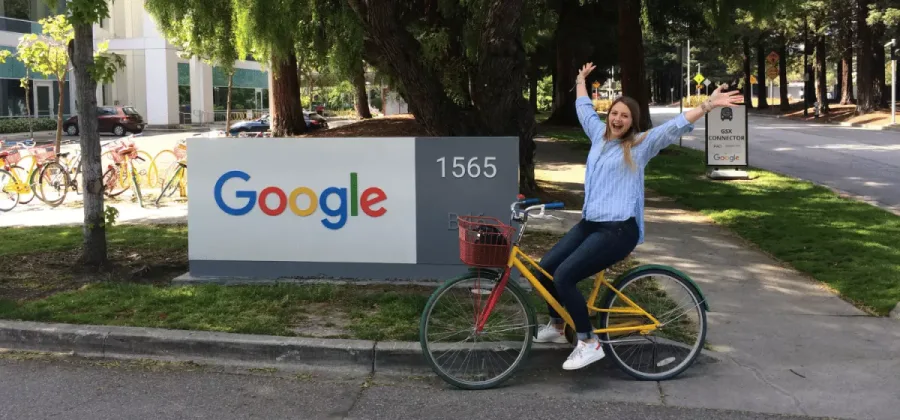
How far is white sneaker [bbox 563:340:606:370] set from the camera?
5.04m

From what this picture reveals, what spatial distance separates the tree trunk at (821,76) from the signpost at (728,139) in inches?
1554

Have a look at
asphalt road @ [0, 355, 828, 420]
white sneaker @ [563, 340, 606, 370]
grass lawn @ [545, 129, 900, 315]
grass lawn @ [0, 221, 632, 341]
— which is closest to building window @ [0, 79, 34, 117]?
grass lawn @ [545, 129, 900, 315]

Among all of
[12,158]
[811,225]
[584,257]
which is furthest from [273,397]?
[12,158]

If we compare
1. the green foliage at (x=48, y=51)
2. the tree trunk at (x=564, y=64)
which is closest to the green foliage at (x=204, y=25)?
the green foliage at (x=48, y=51)

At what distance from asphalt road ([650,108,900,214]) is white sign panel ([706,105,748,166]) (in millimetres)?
1756

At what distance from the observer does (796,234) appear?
9.95m

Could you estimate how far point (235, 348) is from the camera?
558 centimetres

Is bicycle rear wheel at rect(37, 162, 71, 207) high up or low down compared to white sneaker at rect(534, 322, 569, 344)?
up

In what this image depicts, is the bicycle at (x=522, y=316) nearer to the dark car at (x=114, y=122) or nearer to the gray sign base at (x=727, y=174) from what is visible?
the gray sign base at (x=727, y=174)

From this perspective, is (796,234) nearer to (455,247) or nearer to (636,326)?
(455,247)

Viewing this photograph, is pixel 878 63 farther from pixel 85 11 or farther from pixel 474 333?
pixel 474 333

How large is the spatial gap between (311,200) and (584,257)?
124 inches

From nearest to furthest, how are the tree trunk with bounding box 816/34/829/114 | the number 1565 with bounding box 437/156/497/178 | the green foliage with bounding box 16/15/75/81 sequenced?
the number 1565 with bounding box 437/156/497/178
the green foliage with bounding box 16/15/75/81
the tree trunk with bounding box 816/34/829/114

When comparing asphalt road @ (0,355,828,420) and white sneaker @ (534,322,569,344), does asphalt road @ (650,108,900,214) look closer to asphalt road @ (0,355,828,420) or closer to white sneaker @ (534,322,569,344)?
white sneaker @ (534,322,569,344)
